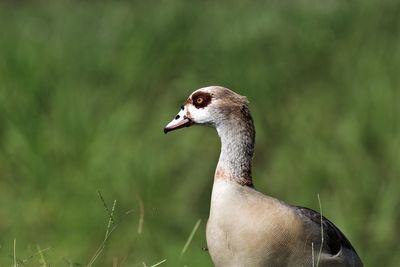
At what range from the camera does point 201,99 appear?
552 centimetres

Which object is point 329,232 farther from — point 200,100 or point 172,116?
point 172,116

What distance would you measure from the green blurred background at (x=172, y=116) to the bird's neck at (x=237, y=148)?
309 cm

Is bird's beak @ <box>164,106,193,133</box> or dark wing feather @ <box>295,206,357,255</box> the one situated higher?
bird's beak @ <box>164,106,193,133</box>

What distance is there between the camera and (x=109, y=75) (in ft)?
39.2

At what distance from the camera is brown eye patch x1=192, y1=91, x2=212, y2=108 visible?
5502 millimetres

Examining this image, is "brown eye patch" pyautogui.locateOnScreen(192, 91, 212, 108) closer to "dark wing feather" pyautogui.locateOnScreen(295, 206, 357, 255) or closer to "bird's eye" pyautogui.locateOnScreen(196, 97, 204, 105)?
"bird's eye" pyautogui.locateOnScreen(196, 97, 204, 105)

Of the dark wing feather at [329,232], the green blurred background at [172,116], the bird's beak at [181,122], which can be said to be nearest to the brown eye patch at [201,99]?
the bird's beak at [181,122]

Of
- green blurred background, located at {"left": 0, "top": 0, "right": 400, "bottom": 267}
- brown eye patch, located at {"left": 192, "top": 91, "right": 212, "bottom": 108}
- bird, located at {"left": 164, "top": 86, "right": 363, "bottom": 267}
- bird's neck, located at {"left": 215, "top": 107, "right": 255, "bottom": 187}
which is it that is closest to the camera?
bird, located at {"left": 164, "top": 86, "right": 363, "bottom": 267}

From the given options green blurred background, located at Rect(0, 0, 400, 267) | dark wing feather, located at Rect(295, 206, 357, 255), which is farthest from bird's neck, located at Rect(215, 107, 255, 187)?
Result: green blurred background, located at Rect(0, 0, 400, 267)

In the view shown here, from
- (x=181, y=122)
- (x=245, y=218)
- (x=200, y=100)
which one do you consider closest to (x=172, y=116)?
(x=181, y=122)

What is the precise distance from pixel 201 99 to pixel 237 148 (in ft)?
1.05

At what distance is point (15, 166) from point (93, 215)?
125 cm

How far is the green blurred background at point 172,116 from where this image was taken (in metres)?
9.84

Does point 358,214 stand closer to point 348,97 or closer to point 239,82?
point 348,97
